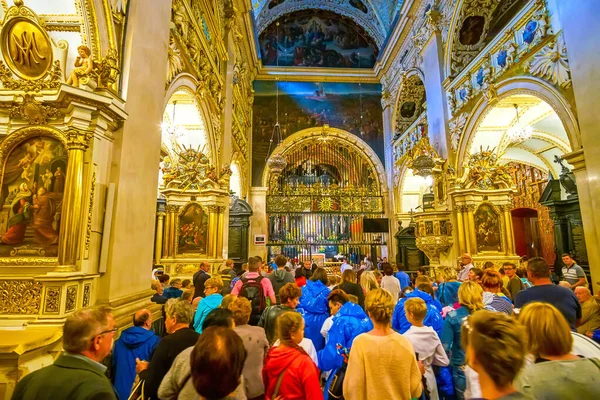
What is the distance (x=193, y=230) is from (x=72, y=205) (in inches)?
217

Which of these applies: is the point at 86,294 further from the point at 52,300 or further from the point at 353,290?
the point at 353,290

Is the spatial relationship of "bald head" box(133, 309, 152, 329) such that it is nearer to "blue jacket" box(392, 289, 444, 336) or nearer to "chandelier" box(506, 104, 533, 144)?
"blue jacket" box(392, 289, 444, 336)

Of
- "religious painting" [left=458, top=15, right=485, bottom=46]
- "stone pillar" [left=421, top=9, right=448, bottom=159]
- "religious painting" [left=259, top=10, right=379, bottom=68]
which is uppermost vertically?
"religious painting" [left=259, top=10, right=379, bottom=68]

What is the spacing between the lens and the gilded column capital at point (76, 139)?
367 centimetres

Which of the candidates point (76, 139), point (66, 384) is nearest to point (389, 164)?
point (76, 139)

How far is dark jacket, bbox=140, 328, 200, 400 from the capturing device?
2.01 meters

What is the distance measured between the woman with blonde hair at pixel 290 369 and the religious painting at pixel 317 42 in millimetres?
19940

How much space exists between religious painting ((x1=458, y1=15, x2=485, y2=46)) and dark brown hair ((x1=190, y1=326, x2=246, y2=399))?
13151 millimetres

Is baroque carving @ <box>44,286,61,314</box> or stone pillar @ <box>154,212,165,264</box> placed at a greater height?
stone pillar @ <box>154,212,165,264</box>

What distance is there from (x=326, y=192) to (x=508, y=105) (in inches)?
384

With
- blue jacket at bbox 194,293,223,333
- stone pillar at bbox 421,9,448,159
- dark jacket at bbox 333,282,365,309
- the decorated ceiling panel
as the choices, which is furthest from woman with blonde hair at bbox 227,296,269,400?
the decorated ceiling panel

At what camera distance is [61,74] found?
3811 millimetres

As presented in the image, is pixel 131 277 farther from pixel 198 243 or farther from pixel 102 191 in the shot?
pixel 198 243

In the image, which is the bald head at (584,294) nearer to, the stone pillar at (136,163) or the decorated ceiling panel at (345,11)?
the stone pillar at (136,163)
